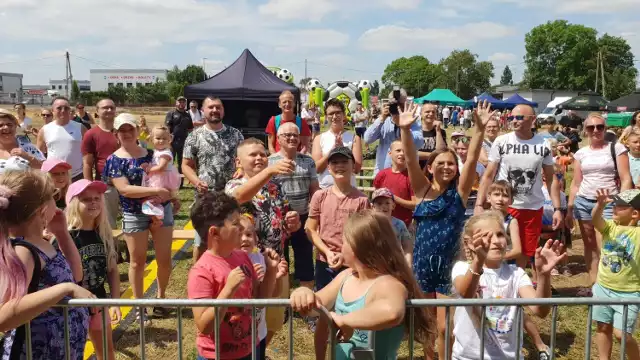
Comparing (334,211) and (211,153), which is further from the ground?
(211,153)

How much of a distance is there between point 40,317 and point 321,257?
2.18 metres

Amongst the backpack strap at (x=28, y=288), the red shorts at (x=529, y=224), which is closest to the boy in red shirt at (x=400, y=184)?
the red shorts at (x=529, y=224)

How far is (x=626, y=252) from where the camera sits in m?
3.51

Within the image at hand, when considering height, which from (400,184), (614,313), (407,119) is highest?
(407,119)

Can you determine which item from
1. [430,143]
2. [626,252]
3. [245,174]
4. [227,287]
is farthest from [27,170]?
[430,143]

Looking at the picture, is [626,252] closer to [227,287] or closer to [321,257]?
[321,257]

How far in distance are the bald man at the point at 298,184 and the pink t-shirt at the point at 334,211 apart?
41 cm

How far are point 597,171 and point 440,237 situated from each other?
277cm

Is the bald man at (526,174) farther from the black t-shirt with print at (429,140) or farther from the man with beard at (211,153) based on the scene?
the man with beard at (211,153)

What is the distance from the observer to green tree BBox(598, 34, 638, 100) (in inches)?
2768

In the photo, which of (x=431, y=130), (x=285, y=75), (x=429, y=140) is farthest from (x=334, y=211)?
(x=285, y=75)

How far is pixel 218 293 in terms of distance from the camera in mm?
2512

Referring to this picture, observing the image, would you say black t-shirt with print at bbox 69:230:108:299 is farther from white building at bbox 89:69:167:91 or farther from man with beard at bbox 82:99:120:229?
white building at bbox 89:69:167:91

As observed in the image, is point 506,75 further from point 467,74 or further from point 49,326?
point 49,326
